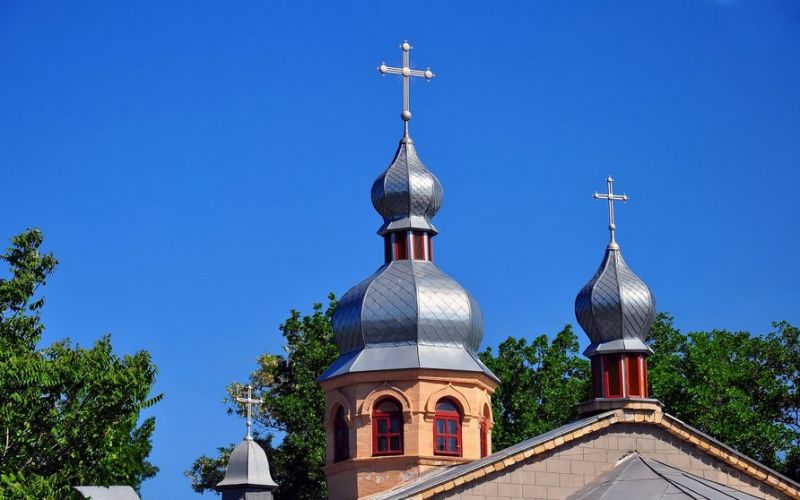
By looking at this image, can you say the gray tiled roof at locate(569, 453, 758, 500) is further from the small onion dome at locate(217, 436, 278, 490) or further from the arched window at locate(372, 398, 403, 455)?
the small onion dome at locate(217, 436, 278, 490)

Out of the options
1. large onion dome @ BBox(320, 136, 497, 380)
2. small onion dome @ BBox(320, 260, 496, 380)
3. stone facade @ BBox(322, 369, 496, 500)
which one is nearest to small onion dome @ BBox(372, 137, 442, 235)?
large onion dome @ BBox(320, 136, 497, 380)

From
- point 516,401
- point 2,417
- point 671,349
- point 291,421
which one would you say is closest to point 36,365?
point 2,417

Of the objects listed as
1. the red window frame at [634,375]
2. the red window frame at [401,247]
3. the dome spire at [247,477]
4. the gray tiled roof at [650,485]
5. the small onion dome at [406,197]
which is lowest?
the gray tiled roof at [650,485]

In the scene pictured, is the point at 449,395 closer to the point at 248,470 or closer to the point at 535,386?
the point at 248,470

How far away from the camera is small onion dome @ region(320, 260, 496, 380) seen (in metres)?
29.5

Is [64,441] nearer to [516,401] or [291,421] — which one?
[291,421]

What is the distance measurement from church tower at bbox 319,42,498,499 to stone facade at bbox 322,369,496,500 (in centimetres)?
2

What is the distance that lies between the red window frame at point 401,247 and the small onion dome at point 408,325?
0.67 metres

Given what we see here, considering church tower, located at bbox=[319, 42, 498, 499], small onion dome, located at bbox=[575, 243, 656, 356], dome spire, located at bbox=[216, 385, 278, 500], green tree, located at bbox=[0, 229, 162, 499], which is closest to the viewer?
green tree, located at bbox=[0, 229, 162, 499]

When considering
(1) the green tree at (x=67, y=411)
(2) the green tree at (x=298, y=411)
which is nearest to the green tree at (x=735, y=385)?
(2) the green tree at (x=298, y=411)

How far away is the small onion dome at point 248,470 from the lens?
32.2m

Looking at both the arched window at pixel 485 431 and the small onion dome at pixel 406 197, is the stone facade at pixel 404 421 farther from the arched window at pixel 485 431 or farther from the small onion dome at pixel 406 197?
the small onion dome at pixel 406 197

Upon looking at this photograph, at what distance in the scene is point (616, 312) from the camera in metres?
28.3

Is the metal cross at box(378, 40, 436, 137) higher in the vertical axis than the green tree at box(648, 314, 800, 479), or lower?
higher
